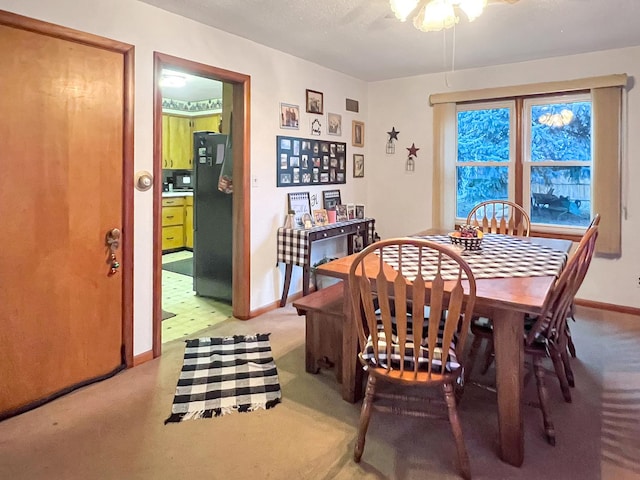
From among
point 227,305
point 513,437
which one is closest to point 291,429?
point 513,437

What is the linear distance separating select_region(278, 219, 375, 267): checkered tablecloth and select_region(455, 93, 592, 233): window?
69.9 inches

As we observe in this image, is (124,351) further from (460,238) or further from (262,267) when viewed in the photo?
(460,238)

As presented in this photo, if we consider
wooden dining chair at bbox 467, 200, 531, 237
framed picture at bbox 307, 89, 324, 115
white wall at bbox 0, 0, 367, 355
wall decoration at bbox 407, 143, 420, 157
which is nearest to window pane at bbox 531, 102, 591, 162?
wooden dining chair at bbox 467, 200, 531, 237

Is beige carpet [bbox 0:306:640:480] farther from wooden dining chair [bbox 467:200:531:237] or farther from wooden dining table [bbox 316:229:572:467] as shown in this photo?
wooden dining chair [bbox 467:200:531:237]

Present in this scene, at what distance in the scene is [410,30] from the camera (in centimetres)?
327

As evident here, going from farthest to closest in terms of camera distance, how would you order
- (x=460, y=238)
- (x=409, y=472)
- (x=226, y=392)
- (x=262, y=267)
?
1. (x=262, y=267)
2. (x=460, y=238)
3. (x=226, y=392)
4. (x=409, y=472)

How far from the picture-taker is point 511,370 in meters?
1.83

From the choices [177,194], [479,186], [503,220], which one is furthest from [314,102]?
[177,194]

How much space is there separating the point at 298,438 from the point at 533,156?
3.49 metres

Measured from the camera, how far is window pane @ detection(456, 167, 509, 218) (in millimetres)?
4492

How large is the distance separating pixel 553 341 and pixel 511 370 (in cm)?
45

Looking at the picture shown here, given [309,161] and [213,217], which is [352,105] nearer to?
[309,161]

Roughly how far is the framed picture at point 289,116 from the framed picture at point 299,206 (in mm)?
599

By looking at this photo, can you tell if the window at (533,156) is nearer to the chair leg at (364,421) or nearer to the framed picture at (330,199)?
the framed picture at (330,199)
